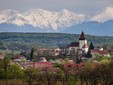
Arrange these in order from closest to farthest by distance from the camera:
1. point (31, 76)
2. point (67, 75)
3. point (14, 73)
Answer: point (31, 76) < point (67, 75) < point (14, 73)

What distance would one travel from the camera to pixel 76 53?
606 ft

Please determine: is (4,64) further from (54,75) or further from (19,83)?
(54,75)

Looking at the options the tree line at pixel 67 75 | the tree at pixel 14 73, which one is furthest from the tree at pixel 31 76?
the tree at pixel 14 73

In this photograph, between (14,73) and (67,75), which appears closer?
(67,75)

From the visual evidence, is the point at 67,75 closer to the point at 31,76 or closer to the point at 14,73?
the point at 31,76

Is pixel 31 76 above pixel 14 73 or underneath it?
above

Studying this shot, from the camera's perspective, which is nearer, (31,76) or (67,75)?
(31,76)

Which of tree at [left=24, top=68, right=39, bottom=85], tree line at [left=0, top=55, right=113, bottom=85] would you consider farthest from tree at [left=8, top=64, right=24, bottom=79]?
tree at [left=24, top=68, right=39, bottom=85]

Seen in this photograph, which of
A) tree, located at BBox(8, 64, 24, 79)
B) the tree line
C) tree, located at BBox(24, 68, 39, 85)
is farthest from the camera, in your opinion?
tree, located at BBox(8, 64, 24, 79)

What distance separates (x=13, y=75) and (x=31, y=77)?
653 inches

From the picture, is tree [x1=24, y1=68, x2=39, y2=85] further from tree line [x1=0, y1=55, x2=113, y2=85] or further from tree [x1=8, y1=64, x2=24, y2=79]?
tree [x1=8, y1=64, x2=24, y2=79]

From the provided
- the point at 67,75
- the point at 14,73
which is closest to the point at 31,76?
the point at 67,75

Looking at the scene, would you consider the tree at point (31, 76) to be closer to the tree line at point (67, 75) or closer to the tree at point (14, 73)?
the tree line at point (67, 75)

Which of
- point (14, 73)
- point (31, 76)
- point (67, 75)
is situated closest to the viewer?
point (31, 76)
